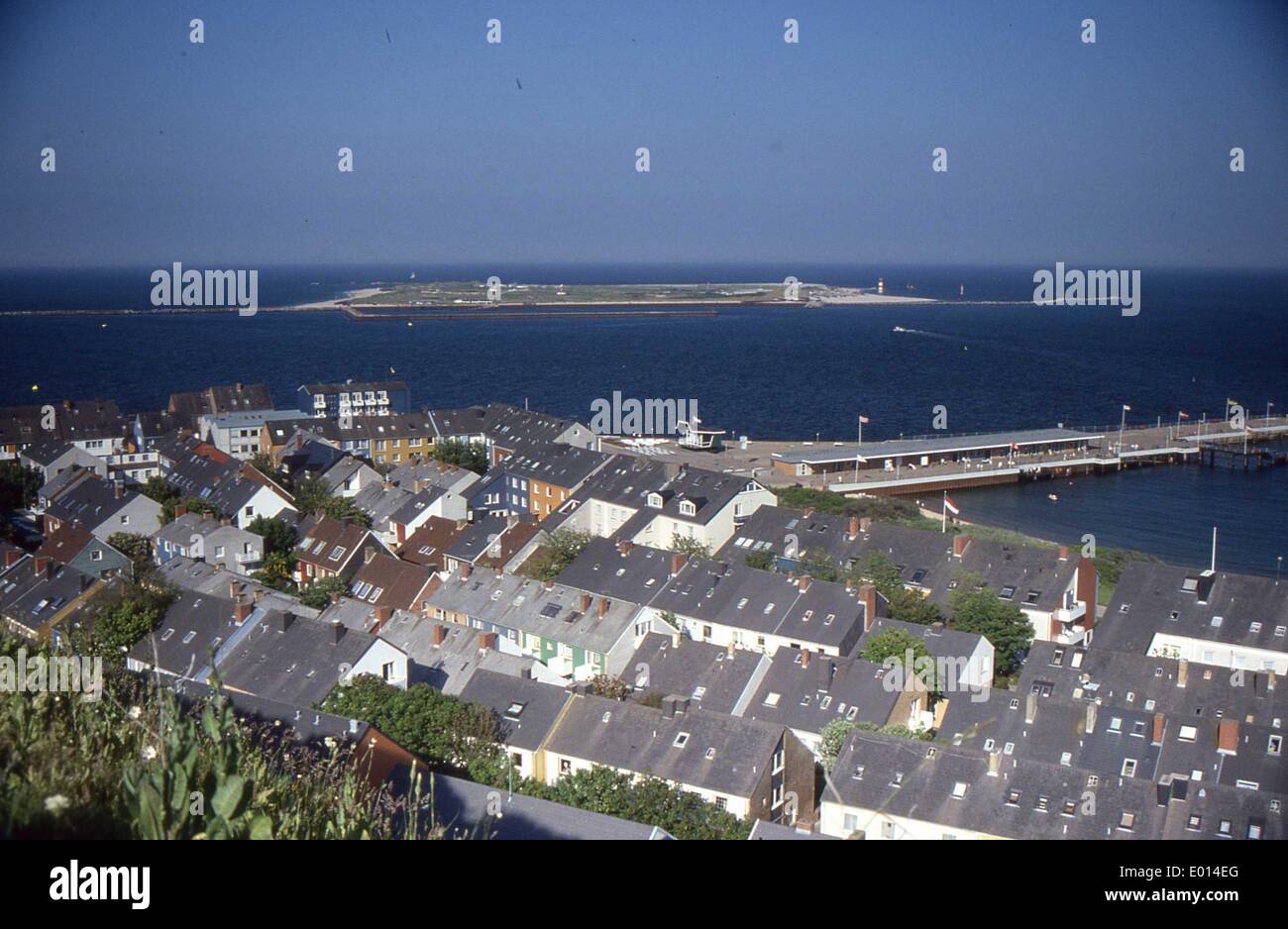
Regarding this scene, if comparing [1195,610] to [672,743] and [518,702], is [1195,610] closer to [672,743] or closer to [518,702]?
[672,743]

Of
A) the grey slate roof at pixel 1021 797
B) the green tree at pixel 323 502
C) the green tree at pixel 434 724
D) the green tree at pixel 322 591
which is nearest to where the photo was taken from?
the grey slate roof at pixel 1021 797

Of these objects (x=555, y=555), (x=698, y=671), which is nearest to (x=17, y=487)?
(x=555, y=555)

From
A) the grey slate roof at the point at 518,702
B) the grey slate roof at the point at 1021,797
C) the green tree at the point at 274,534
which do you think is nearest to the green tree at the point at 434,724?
the grey slate roof at the point at 518,702

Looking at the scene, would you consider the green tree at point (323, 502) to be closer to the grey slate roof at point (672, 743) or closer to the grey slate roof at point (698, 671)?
the grey slate roof at point (698, 671)

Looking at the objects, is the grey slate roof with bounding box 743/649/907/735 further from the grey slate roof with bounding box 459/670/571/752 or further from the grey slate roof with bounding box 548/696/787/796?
the grey slate roof with bounding box 459/670/571/752
